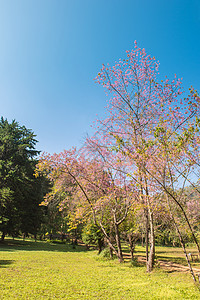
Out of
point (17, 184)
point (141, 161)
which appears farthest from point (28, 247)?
point (141, 161)

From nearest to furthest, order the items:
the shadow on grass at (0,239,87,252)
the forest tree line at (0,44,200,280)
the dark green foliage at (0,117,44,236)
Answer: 1. the forest tree line at (0,44,200,280)
2. the shadow on grass at (0,239,87,252)
3. the dark green foliage at (0,117,44,236)

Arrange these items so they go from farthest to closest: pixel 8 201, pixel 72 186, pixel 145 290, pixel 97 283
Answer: pixel 8 201
pixel 72 186
pixel 97 283
pixel 145 290

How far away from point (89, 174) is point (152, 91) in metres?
5.63

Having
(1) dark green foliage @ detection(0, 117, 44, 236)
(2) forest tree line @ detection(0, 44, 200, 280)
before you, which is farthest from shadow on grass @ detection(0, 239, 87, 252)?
(2) forest tree line @ detection(0, 44, 200, 280)

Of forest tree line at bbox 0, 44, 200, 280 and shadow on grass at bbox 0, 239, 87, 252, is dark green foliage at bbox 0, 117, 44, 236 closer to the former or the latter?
shadow on grass at bbox 0, 239, 87, 252

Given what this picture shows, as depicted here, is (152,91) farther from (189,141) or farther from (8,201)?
(8,201)

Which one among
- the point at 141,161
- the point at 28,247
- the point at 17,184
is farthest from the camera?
the point at 17,184

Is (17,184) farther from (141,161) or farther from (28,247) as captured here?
(141,161)

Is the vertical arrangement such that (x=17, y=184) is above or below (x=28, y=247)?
above

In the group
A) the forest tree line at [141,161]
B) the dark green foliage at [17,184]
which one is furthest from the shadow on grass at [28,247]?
the forest tree line at [141,161]

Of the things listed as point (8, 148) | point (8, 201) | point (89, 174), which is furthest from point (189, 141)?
point (8, 148)

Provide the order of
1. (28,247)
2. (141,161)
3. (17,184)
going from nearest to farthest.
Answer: (141,161), (28,247), (17,184)

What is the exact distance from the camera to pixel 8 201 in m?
22.0

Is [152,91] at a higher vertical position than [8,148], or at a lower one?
lower
